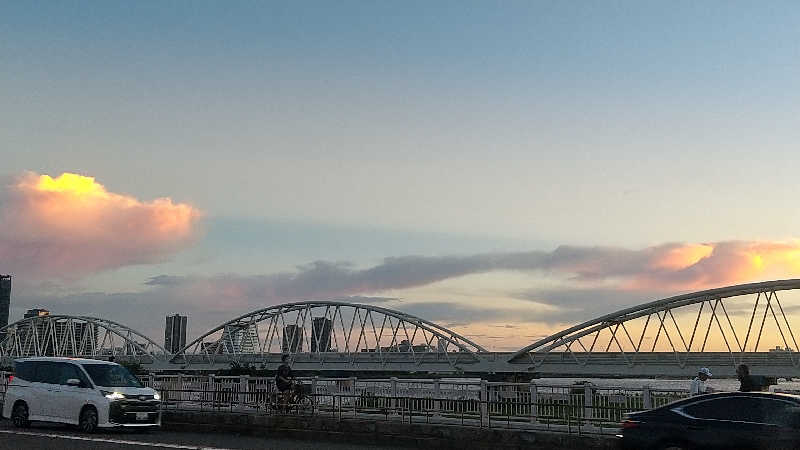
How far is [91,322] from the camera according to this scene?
558 feet

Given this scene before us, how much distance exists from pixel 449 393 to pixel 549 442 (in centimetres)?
499

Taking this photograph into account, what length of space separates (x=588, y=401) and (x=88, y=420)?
44.0 ft

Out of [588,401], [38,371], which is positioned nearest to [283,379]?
[38,371]

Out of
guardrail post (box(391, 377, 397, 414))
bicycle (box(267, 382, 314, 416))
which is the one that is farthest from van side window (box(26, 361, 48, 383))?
guardrail post (box(391, 377, 397, 414))

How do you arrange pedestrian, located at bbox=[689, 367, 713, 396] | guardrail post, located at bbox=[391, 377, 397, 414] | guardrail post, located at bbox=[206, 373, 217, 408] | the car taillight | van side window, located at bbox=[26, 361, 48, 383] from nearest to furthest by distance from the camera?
the car taillight
pedestrian, located at bbox=[689, 367, 713, 396]
guardrail post, located at bbox=[391, 377, 397, 414]
van side window, located at bbox=[26, 361, 48, 383]
guardrail post, located at bbox=[206, 373, 217, 408]

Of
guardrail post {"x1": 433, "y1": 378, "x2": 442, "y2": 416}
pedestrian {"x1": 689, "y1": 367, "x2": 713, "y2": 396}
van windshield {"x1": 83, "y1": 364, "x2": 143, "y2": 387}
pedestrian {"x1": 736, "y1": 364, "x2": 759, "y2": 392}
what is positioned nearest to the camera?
pedestrian {"x1": 736, "y1": 364, "x2": 759, "y2": 392}

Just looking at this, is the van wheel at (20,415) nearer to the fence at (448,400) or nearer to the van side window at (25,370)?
the van side window at (25,370)

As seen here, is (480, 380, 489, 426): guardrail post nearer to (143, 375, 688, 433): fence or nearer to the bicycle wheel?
(143, 375, 688, 433): fence

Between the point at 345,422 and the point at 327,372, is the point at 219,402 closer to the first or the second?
the point at 345,422

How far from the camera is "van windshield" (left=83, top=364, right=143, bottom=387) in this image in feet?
78.0

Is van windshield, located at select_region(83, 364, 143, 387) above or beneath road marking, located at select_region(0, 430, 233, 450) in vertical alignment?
above

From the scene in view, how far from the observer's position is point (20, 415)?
2448 cm

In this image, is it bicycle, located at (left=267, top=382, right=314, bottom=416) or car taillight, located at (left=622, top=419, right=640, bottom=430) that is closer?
car taillight, located at (left=622, top=419, right=640, bottom=430)

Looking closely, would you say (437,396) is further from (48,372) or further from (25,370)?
(25,370)
